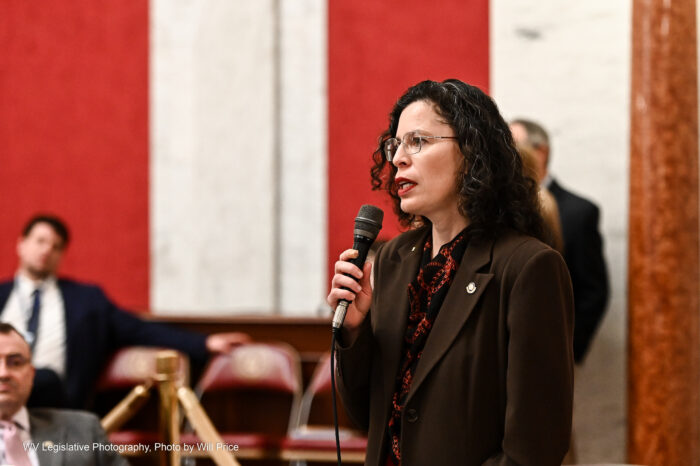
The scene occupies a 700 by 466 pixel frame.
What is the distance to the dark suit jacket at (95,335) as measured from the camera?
521cm

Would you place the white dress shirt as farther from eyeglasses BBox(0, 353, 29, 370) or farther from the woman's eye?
the woman's eye

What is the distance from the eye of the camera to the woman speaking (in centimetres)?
183

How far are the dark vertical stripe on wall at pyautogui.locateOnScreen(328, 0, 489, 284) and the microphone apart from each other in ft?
12.3

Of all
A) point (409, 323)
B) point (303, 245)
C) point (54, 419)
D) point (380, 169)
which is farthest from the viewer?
point (303, 245)

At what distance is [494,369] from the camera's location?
6.22 ft

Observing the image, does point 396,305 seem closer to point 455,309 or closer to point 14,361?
point 455,309

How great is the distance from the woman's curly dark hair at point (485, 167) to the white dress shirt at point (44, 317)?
12.6ft

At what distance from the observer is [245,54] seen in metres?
6.32

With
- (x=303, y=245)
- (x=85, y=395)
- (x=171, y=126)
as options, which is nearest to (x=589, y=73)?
(x=303, y=245)

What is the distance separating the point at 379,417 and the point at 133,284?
16.1 feet

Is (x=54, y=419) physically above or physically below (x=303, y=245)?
below

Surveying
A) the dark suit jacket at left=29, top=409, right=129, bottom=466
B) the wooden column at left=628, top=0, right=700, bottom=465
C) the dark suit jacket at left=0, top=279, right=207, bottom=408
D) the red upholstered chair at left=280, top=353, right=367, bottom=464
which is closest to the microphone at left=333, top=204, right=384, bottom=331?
the dark suit jacket at left=29, top=409, right=129, bottom=466

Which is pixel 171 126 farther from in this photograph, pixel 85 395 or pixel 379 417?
pixel 379 417

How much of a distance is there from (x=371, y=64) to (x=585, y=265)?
233 cm
